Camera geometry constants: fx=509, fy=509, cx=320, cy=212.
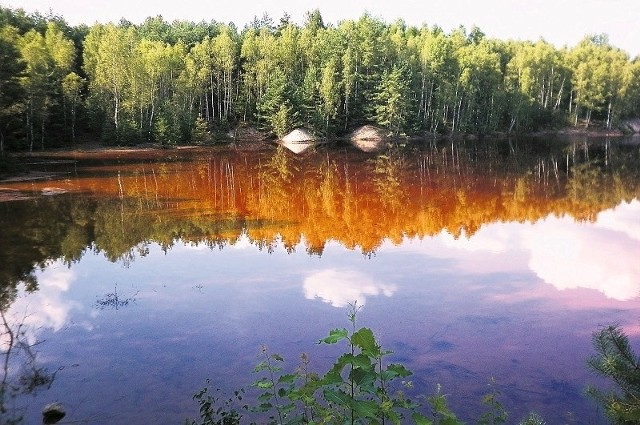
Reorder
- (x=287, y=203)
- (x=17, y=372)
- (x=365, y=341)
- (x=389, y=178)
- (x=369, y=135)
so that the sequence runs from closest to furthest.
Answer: (x=365, y=341) → (x=17, y=372) → (x=287, y=203) → (x=389, y=178) → (x=369, y=135)

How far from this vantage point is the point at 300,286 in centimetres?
1138

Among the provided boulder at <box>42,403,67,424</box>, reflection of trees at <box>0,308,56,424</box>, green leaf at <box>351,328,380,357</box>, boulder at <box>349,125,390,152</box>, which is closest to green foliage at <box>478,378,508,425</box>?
green leaf at <box>351,328,380,357</box>

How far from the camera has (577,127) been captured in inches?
3056

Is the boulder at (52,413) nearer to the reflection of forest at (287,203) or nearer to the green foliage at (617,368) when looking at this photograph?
the reflection of forest at (287,203)

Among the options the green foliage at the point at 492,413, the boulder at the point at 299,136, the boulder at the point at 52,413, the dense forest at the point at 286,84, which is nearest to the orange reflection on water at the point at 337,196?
the green foliage at the point at 492,413

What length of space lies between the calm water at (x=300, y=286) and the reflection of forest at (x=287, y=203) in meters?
0.13

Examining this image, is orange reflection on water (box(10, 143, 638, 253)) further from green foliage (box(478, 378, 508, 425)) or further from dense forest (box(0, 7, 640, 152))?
dense forest (box(0, 7, 640, 152))

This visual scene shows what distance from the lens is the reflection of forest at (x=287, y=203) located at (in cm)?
1537

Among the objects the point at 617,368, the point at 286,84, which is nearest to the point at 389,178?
the point at 617,368

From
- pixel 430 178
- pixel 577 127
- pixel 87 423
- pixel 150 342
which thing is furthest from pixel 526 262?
pixel 577 127

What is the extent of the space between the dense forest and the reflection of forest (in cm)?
1466

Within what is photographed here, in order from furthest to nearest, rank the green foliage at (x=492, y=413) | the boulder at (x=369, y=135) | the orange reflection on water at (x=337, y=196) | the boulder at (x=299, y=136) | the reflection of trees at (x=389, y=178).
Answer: the boulder at (x=369, y=135) < the boulder at (x=299, y=136) < the reflection of trees at (x=389, y=178) < the orange reflection on water at (x=337, y=196) < the green foliage at (x=492, y=413)

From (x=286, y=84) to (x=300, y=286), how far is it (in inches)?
2003

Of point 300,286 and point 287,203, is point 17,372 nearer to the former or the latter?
point 300,286
